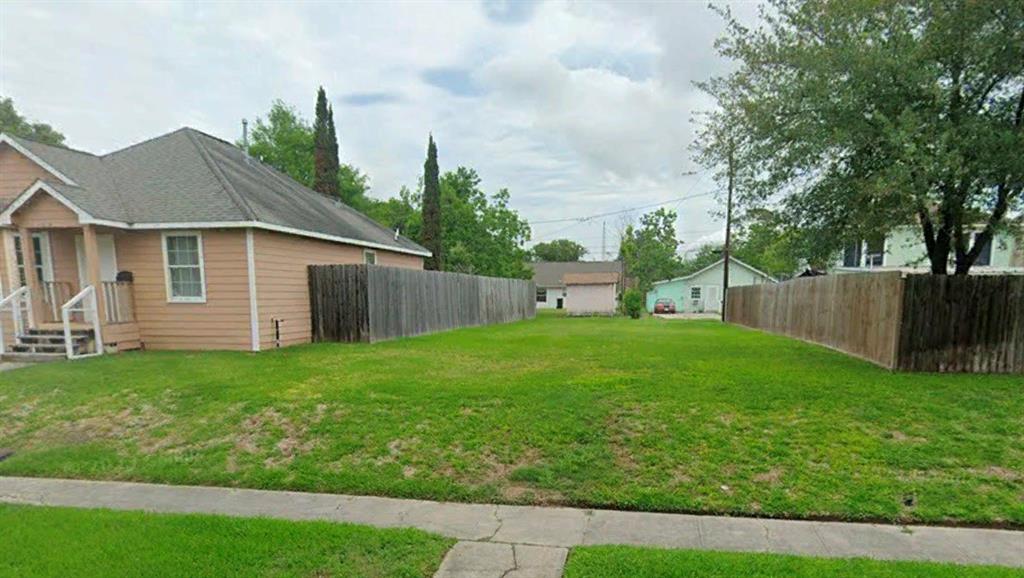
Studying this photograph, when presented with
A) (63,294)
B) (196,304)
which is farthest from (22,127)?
(196,304)

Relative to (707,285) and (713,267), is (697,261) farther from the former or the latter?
(713,267)

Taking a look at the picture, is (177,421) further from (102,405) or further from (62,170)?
(62,170)

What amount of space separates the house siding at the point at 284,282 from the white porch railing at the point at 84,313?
3105 mm

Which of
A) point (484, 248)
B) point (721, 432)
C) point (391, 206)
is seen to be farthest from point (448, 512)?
point (391, 206)

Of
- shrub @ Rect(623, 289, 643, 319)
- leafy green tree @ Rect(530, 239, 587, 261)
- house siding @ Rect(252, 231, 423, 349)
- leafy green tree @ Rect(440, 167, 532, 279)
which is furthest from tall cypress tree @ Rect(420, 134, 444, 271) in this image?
leafy green tree @ Rect(530, 239, 587, 261)

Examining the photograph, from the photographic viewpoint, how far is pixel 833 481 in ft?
14.1

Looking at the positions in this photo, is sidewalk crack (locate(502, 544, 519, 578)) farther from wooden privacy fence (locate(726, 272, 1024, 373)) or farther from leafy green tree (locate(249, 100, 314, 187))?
leafy green tree (locate(249, 100, 314, 187))

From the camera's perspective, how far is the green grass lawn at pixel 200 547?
3037mm

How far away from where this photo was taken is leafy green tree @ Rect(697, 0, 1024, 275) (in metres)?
7.26

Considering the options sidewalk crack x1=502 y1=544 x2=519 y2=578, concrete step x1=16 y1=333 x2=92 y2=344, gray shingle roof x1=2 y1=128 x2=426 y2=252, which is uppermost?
gray shingle roof x1=2 y1=128 x2=426 y2=252

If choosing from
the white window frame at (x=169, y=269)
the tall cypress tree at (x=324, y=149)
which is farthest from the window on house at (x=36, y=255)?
the tall cypress tree at (x=324, y=149)

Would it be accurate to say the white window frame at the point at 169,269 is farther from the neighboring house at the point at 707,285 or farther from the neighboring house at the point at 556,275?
the neighboring house at the point at 707,285

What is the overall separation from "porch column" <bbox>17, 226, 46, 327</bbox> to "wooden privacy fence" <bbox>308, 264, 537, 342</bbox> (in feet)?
18.2

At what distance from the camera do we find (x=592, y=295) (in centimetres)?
3412
